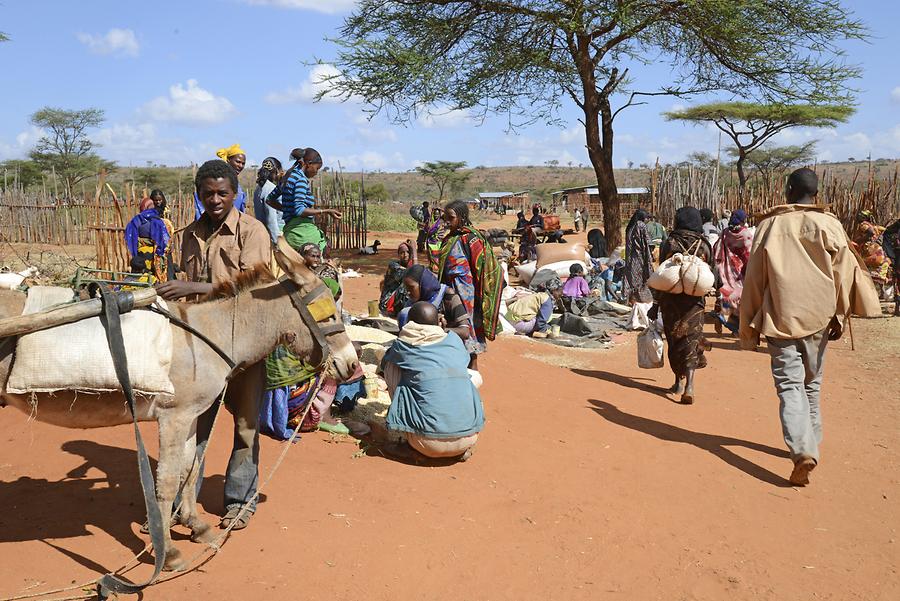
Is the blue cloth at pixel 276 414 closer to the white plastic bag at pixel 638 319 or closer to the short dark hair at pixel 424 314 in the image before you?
the short dark hair at pixel 424 314

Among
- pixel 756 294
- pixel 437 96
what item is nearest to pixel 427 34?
pixel 437 96

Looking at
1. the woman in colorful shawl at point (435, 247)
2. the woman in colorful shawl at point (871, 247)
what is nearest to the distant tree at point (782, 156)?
the woman in colorful shawl at point (871, 247)

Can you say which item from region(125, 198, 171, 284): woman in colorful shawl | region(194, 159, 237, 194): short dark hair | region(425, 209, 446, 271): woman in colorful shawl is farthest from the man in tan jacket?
region(125, 198, 171, 284): woman in colorful shawl

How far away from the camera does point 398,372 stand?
17.8ft

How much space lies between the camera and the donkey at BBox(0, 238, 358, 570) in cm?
333

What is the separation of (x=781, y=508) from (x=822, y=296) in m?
1.53

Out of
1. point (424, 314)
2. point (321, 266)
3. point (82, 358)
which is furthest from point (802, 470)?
point (82, 358)

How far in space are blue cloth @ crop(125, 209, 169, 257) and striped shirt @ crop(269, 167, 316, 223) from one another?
3135 millimetres

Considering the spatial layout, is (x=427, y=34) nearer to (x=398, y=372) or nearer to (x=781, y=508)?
(x=398, y=372)

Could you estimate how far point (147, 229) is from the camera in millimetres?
9203

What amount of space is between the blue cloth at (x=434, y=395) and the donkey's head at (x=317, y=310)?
1448 mm

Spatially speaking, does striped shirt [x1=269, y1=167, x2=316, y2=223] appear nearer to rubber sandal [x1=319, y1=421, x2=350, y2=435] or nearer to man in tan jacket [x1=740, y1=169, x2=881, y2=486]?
rubber sandal [x1=319, y1=421, x2=350, y2=435]

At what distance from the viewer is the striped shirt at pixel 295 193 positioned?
22.0 ft

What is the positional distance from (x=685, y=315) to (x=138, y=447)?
5.52 m
